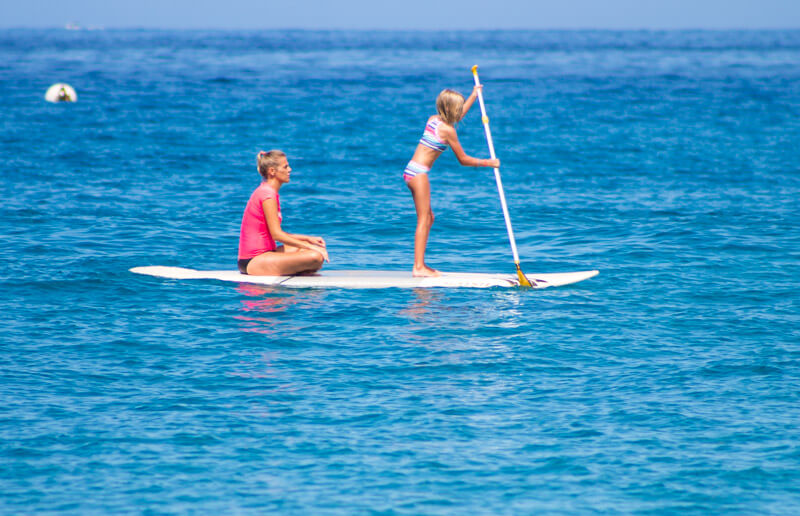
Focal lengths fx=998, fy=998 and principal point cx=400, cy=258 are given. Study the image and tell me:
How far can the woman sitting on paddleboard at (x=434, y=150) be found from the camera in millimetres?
11953

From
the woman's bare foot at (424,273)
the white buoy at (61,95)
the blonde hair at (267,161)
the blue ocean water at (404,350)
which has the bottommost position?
the blue ocean water at (404,350)

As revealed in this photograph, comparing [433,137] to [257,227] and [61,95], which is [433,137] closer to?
[257,227]

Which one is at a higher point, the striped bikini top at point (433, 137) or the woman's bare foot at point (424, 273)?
the striped bikini top at point (433, 137)

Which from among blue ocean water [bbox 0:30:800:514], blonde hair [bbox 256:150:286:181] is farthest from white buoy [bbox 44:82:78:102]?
blonde hair [bbox 256:150:286:181]

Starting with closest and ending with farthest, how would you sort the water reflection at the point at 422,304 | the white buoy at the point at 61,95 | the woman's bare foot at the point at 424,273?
1. the water reflection at the point at 422,304
2. the woman's bare foot at the point at 424,273
3. the white buoy at the point at 61,95

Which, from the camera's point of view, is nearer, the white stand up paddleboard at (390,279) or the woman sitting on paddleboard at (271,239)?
the woman sitting on paddleboard at (271,239)

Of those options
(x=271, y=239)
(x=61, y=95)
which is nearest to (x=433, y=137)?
(x=271, y=239)

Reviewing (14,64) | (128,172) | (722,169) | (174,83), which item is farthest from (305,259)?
(14,64)

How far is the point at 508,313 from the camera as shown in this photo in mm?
11688

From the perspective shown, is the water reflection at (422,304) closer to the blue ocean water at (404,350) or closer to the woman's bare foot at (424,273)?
the blue ocean water at (404,350)

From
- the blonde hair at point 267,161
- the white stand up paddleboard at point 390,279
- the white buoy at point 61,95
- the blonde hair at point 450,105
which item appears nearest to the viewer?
the blonde hair at point 450,105

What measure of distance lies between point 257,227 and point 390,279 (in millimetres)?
1835

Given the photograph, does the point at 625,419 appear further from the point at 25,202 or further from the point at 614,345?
the point at 25,202

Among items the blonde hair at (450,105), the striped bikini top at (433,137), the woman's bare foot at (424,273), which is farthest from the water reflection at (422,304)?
the blonde hair at (450,105)
